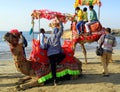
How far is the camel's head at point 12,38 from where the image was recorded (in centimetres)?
1094

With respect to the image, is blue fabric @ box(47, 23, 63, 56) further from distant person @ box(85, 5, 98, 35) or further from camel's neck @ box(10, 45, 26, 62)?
distant person @ box(85, 5, 98, 35)

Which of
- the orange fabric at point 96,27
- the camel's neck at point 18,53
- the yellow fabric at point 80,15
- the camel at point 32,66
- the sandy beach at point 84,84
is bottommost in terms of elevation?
the sandy beach at point 84,84

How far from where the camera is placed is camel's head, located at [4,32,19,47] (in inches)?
431

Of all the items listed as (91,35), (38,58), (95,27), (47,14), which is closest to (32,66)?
(38,58)

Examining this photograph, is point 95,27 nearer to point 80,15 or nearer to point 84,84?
point 80,15

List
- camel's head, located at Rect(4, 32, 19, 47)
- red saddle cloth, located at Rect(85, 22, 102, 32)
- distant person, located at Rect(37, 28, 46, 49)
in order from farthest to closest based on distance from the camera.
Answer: red saddle cloth, located at Rect(85, 22, 102, 32) < distant person, located at Rect(37, 28, 46, 49) < camel's head, located at Rect(4, 32, 19, 47)

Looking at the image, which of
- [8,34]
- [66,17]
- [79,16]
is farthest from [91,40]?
[8,34]

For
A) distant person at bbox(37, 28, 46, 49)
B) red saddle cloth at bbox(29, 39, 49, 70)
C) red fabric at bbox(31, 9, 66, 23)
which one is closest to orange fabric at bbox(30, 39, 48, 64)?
red saddle cloth at bbox(29, 39, 49, 70)

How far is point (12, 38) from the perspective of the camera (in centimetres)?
1098

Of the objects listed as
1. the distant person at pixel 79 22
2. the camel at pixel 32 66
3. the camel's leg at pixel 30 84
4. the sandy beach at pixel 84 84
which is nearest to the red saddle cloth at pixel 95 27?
the distant person at pixel 79 22

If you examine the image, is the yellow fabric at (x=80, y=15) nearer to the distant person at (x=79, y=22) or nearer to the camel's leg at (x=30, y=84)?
the distant person at (x=79, y=22)

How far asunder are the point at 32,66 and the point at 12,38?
4.21 feet

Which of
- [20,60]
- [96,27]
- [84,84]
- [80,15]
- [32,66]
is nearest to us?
[84,84]

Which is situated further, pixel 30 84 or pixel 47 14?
pixel 47 14
